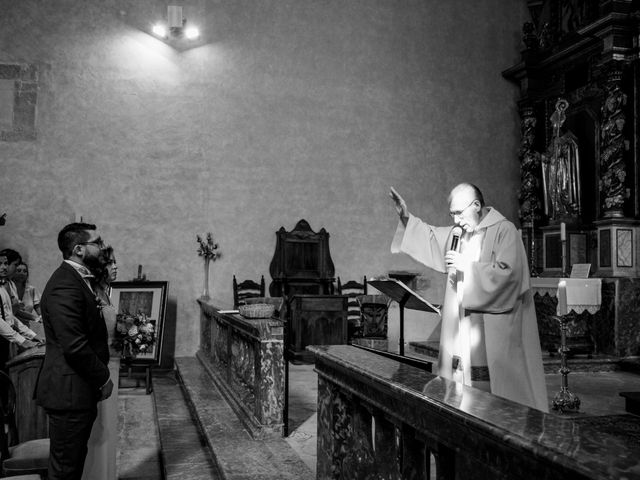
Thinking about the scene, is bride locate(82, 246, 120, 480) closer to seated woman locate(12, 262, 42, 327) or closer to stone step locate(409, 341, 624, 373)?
seated woman locate(12, 262, 42, 327)

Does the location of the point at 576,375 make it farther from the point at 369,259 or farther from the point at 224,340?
the point at 224,340

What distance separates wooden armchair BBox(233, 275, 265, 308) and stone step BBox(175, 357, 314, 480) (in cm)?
351

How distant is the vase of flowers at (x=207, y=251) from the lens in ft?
30.5

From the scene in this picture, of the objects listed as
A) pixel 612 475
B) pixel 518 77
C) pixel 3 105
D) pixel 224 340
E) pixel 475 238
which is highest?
pixel 518 77

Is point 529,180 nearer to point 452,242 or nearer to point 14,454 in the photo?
point 452,242

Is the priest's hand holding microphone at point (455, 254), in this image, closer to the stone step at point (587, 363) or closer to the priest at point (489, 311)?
the priest at point (489, 311)

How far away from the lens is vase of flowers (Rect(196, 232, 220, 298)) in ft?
30.5

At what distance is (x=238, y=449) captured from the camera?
3996mm

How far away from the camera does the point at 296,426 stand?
15.9 ft

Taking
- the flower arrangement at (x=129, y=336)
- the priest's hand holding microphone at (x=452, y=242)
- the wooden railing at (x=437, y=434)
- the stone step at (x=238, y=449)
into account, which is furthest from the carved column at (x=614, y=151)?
the wooden railing at (x=437, y=434)

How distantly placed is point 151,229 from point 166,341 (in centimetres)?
171

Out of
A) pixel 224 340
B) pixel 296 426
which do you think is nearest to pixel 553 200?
pixel 224 340

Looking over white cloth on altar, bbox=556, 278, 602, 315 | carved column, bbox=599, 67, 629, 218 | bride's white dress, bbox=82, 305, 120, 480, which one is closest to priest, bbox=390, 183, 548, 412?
bride's white dress, bbox=82, 305, 120, 480

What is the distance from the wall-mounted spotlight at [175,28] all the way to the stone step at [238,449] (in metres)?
6.01
